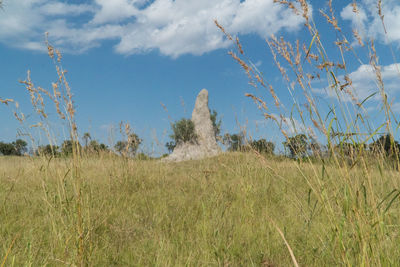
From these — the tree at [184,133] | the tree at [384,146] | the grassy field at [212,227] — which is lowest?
the grassy field at [212,227]

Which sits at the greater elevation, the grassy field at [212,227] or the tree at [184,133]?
the tree at [184,133]

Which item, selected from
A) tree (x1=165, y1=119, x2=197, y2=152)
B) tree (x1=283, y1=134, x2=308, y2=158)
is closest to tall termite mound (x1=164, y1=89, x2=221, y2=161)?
tree (x1=165, y1=119, x2=197, y2=152)

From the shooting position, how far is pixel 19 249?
2.44 metres

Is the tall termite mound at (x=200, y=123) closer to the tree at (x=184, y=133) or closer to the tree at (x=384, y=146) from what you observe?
the tree at (x=184, y=133)

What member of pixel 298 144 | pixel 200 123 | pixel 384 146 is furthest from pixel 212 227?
pixel 200 123

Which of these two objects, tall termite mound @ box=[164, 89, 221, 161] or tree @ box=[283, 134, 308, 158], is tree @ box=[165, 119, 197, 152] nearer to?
tall termite mound @ box=[164, 89, 221, 161]

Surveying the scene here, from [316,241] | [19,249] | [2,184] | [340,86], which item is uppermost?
[340,86]

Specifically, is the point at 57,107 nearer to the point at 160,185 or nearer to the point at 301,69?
the point at 301,69

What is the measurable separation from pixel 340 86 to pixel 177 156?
17.3 meters

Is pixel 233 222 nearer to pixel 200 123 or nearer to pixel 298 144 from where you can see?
pixel 298 144

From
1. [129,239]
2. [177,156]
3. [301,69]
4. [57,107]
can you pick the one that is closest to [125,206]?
[129,239]

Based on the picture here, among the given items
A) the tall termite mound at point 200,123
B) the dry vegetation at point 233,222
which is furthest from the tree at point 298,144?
the tall termite mound at point 200,123

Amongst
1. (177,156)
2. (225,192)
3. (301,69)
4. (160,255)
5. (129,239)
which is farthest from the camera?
(177,156)

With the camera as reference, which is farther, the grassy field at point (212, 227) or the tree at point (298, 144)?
the tree at point (298, 144)
